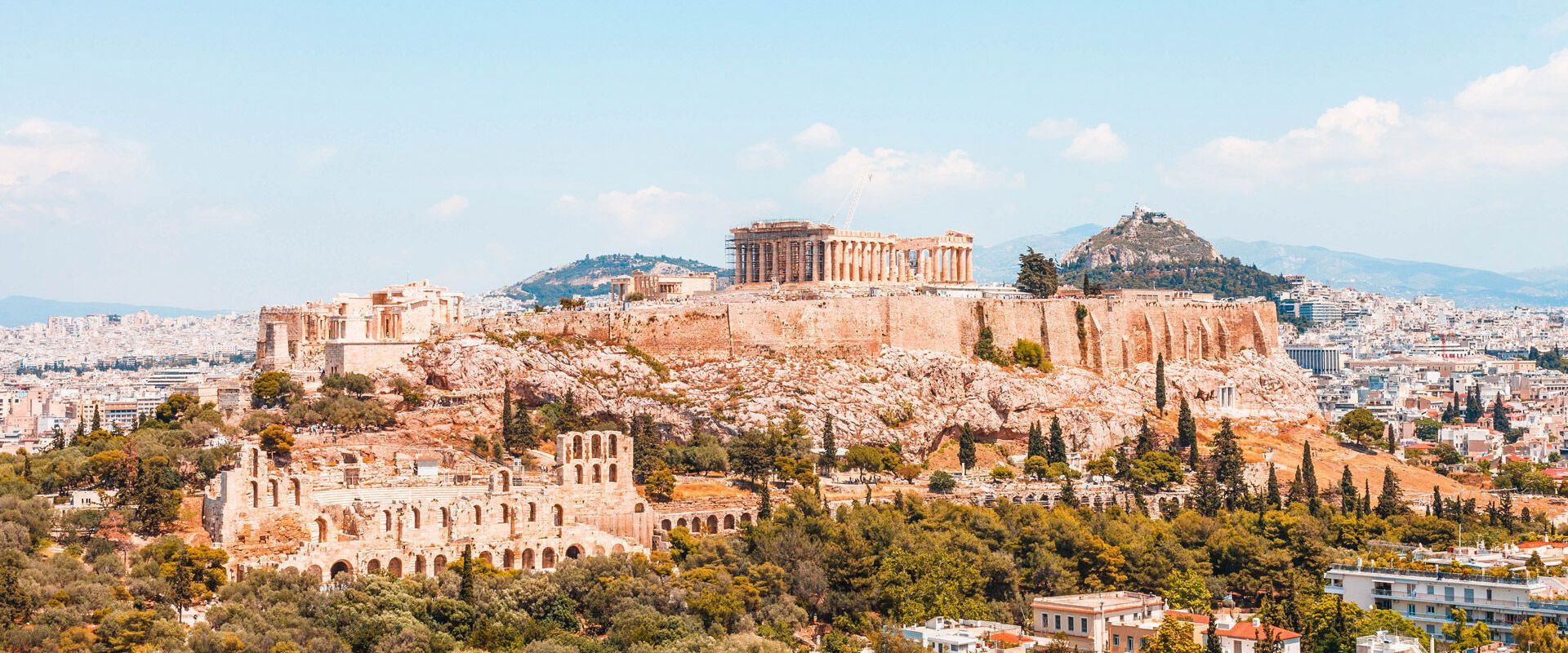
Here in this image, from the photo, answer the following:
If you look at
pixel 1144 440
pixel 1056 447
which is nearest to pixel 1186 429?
pixel 1144 440

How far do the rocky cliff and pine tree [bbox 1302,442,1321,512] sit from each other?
728 cm

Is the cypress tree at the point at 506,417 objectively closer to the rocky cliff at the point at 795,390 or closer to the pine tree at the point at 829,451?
the rocky cliff at the point at 795,390

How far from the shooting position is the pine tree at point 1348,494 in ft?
216

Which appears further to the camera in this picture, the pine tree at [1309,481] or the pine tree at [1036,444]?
the pine tree at [1036,444]

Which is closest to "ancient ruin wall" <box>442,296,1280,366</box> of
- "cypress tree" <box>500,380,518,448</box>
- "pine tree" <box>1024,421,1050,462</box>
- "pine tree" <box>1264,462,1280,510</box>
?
"cypress tree" <box>500,380,518,448</box>

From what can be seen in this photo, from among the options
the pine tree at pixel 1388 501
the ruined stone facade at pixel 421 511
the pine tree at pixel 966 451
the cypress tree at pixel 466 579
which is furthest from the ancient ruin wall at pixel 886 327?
the cypress tree at pixel 466 579

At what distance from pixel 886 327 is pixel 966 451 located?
898 centimetres

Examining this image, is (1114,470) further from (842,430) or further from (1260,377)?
(1260,377)

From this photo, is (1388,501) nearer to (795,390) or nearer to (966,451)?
(966,451)

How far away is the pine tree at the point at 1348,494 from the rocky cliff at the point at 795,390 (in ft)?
29.8

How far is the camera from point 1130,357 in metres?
84.4

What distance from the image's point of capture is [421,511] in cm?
5044

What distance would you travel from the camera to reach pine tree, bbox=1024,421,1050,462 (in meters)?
71.4

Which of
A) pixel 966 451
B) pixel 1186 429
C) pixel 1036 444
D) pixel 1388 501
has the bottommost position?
pixel 1388 501
